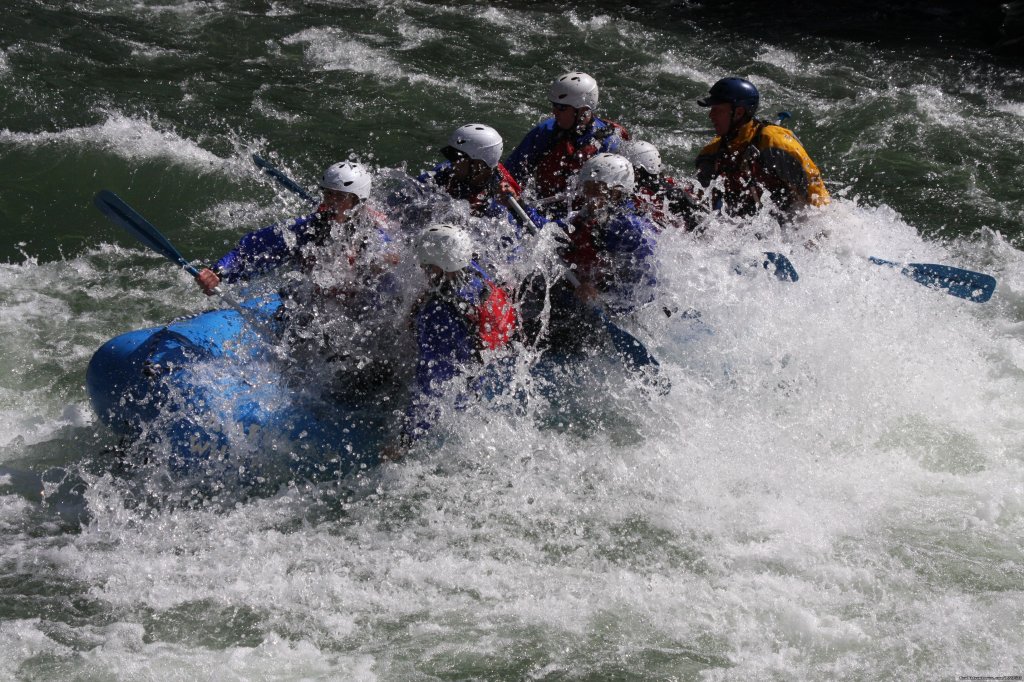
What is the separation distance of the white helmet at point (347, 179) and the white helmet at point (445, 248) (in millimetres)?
622

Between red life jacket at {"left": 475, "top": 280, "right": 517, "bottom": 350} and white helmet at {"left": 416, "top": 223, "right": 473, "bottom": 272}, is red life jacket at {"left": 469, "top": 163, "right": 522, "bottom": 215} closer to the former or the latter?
red life jacket at {"left": 475, "top": 280, "right": 517, "bottom": 350}

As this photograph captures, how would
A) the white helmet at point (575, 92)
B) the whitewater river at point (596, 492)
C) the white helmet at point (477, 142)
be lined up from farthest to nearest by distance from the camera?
the white helmet at point (575, 92), the white helmet at point (477, 142), the whitewater river at point (596, 492)

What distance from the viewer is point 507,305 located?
5203 millimetres

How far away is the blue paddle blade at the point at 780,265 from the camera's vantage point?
582 centimetres

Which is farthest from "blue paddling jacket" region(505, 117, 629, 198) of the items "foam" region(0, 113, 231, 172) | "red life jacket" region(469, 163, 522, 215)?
"foam" region(0, 113, 231, 172)

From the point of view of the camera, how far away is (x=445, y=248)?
4824 mm

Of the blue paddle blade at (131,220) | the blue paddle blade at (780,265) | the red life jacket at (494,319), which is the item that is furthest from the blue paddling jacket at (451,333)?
the blue paddle blade at (780,265)

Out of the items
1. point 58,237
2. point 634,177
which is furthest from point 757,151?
point 58,237

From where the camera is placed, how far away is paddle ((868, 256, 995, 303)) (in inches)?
244

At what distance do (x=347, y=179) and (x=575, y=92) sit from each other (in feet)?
6.10

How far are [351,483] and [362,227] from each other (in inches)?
49.4

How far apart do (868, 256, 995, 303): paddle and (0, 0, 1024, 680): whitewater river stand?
0.12 metres

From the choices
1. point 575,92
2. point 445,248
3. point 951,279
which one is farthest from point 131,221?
point 951,279

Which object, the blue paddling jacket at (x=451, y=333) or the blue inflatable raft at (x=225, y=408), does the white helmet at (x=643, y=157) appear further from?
the blue inflatable raft at (x=225, y=408)
